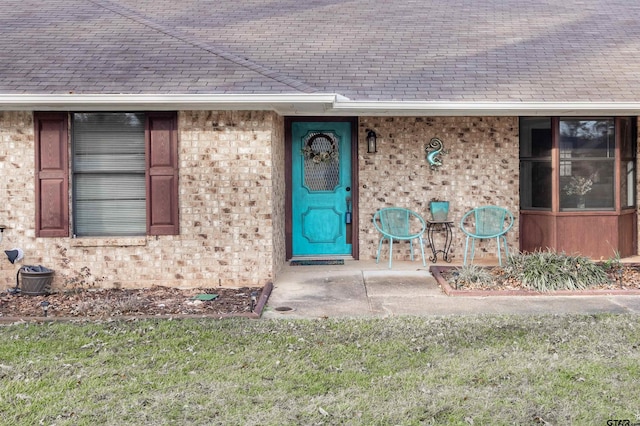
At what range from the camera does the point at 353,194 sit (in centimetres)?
823

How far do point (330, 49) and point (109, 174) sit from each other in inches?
141

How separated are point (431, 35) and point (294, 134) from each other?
272 cm

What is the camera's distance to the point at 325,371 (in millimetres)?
3588

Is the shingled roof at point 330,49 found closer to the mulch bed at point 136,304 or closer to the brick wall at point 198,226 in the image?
the brick wall at point 198,226

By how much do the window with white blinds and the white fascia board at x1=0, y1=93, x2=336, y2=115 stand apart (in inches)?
12.6

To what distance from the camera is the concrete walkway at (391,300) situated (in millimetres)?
5105

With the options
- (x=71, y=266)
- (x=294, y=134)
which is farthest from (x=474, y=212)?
(x=71, y=266)

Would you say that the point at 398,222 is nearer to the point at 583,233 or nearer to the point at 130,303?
the point at 583,233

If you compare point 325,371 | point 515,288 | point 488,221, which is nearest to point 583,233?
point 488,221

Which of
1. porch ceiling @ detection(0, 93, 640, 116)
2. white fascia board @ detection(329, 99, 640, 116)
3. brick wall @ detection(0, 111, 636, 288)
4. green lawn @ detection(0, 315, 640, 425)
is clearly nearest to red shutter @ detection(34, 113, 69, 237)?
brick wall @ detection(0, 111, 636, 288)

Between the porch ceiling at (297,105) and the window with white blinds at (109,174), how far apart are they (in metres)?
0.24

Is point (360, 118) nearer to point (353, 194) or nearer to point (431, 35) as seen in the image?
point (353, 194)

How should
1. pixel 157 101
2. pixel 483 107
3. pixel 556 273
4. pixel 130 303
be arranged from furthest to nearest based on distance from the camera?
pixel 483 107 < pixel 556 273 < pixel 157 101 < pixel 130 303

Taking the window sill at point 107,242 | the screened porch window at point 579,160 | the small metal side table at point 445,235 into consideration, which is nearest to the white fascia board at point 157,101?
the window sill at point 107,242
